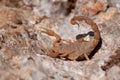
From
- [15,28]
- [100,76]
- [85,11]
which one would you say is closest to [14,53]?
[15,28]

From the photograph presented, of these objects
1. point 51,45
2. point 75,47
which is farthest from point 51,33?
point 75,47

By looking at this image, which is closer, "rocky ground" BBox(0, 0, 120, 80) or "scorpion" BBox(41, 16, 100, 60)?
"rocky ground" BBox(0, 0, 120, 80)

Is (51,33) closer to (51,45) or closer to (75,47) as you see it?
(51,45)

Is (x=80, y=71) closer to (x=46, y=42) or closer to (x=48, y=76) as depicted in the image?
(x=48, y=76)

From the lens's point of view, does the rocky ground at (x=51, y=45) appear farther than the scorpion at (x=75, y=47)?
No

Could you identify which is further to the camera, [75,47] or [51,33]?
[51,33]
